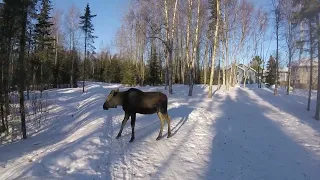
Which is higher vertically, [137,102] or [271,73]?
[271,73]

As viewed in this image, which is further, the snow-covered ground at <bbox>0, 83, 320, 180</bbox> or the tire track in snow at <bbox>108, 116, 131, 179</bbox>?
the snow-covered ground at <bbox>0, 83, 320, 180</bbox>

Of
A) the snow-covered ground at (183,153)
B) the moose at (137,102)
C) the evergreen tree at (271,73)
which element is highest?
the evergreen tree at (271,73)

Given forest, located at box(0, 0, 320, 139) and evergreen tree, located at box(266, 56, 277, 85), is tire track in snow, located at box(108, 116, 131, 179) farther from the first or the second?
evergreen tree, located at box(266, 56, 277, 85)

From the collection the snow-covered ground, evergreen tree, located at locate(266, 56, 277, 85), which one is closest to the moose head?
the snow-covered ground

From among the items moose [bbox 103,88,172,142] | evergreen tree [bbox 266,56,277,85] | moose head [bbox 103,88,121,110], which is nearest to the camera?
moose [bbox 103,88,172,142]

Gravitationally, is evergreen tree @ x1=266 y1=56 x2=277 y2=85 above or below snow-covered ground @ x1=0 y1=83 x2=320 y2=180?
above

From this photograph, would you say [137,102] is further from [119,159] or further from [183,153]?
[119,159]

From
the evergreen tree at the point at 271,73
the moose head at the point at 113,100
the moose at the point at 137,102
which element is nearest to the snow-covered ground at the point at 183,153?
the moose at the point at 137,102

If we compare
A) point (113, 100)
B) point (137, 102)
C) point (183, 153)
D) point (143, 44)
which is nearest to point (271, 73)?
point (143, 44)

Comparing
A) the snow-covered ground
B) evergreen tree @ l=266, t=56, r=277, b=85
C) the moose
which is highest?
evergreen tree @ l=266, t=56, r=277, b=85

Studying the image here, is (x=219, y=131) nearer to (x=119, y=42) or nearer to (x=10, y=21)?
(x=10, y=21)

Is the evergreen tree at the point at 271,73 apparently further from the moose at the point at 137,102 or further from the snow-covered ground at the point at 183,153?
the moose at the point at 137,102

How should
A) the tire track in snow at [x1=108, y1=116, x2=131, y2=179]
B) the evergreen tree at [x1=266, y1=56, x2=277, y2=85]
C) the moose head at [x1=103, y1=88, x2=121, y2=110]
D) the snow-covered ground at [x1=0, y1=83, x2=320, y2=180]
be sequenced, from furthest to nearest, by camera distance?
the evergreen tree at [x1=266, y1=56, x2=277, y2=85] < the moose head at [x1=103, y1=88, x2=121, y2=110] < the snow-covered ground at [x1=0, y1=83, x2=320, y2=180] < the tire track in snow at [x1=108, y1=116, x2=131, y2=179]

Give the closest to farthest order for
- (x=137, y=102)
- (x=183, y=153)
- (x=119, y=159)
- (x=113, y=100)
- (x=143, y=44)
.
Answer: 1. (x=119, y=159)
2. (x=183, y=153)
3. (x=137, y=102)
4. (x=113, y=100)
5. (x=143, y=44)
